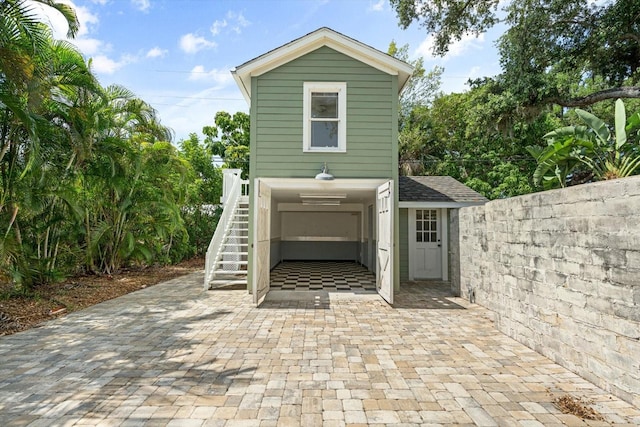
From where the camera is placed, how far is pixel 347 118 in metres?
7.63

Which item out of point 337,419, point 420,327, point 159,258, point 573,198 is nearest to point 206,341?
point 337,419

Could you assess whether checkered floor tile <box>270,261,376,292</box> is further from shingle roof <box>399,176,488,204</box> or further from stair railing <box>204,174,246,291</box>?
shingle roof <box>399,176,488,204</box>

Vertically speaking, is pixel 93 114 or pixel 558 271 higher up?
pixel 93 114

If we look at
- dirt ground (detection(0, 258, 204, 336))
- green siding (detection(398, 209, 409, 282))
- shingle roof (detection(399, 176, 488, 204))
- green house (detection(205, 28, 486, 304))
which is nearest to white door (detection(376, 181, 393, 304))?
green house (detection(205, 28, 486, 304))

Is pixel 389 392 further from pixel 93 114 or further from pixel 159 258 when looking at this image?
pixel 159 258

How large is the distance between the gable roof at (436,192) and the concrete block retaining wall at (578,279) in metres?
3.89

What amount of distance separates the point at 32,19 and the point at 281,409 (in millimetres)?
6022

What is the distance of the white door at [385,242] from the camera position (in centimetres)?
664

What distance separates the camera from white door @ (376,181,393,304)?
261 inches

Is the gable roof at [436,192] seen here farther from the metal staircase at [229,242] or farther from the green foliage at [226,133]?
the green foliage at [226,133]

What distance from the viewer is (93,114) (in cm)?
740

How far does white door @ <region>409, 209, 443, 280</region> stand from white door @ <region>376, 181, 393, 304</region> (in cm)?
233

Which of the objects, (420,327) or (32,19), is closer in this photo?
(32,19)

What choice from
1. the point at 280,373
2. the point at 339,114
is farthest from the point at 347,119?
the point at 280,373
